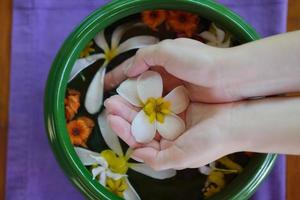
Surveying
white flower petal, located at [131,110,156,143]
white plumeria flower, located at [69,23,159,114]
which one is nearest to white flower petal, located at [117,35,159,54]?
white plumeria flower, located at [69,23,159,114]

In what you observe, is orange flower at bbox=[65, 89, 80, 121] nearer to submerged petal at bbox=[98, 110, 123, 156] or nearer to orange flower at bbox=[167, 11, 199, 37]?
submerged petal at bbox=[98, 110, 123, 156]

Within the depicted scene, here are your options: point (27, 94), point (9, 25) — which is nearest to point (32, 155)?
point (27, 94)

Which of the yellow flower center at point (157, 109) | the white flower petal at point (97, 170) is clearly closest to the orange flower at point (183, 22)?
the yellow flower center at point (157, 109)

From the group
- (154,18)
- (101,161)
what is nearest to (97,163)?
(101,161)

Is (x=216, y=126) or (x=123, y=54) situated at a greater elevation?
(x=123, y=54)

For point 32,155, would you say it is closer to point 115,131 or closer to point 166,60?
point 115,131

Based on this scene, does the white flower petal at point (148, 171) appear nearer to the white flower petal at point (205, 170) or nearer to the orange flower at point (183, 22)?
the white flower petal at point (205, 170)

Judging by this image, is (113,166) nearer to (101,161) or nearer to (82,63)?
(101,161)

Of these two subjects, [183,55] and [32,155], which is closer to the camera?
[183,55]
